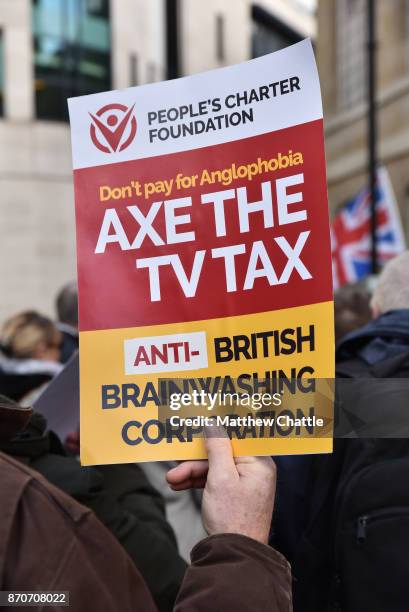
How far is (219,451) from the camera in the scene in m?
1.44

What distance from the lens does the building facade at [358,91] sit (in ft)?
43.4

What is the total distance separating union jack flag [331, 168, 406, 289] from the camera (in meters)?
8.31

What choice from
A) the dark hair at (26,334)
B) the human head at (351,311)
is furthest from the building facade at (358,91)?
the dark hair at (26,334)

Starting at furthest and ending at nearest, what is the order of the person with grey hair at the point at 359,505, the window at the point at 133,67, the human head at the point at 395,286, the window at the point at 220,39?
1. the window at the point at 220,39
2. the window at the point at 133,67
3. the human head at the point at 395,286
4. the person with grey hair at the point at 359,505

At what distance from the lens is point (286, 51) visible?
1539 mm

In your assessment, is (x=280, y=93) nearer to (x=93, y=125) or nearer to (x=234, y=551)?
(x=93, y=125)

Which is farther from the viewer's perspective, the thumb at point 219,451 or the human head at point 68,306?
the human head at point 68,306

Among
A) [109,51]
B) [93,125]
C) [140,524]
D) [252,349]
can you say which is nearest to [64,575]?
[252,349]

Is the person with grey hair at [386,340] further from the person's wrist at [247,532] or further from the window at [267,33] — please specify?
the window at [267,33]

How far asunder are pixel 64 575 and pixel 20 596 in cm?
8

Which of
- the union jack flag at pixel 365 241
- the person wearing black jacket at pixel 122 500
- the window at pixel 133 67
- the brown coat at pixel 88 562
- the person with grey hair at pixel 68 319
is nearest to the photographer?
the brown coat at pixel 88 562

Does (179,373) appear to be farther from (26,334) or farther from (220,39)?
(220,39)

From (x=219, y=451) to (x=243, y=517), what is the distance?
0.41ft

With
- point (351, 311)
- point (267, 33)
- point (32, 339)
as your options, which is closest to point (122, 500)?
point (32, 339)
